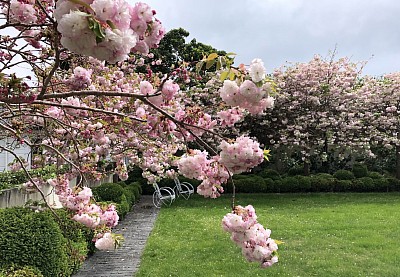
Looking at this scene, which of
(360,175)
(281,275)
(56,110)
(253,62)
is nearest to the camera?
(253,62)

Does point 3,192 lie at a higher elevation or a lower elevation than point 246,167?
lower

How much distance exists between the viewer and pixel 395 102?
13.7 m

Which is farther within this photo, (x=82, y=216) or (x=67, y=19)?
(x=82, y=216)

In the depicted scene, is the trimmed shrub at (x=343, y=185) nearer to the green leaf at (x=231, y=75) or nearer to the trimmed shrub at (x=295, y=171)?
the trimmed shrub at (x=295, y=171)

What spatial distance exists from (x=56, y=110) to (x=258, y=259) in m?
2.17

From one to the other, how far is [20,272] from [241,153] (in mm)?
2648

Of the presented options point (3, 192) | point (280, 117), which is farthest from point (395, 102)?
point (3, 192)

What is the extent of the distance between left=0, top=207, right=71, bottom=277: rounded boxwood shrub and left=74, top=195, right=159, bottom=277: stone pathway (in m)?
1.07

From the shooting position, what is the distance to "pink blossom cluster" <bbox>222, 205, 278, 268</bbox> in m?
2.12

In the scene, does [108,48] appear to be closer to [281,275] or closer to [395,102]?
[281,275]

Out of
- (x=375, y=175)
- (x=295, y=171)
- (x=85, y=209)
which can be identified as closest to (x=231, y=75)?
(x=85, y=209)

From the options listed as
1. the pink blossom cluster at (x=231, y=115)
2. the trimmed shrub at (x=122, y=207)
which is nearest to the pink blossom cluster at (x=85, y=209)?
the pink blossom cluster at (x=231, y=115)

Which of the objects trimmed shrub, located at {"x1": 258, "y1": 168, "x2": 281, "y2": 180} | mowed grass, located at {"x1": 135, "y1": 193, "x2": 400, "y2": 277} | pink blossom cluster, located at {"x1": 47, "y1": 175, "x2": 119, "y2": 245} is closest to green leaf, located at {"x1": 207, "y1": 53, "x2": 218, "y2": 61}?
pink blossom cluster, located at {"x1": 47, "y1": 175, "x2": 119, "y2": 245}

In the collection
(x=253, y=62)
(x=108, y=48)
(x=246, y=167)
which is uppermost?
(x=253, y=62)
